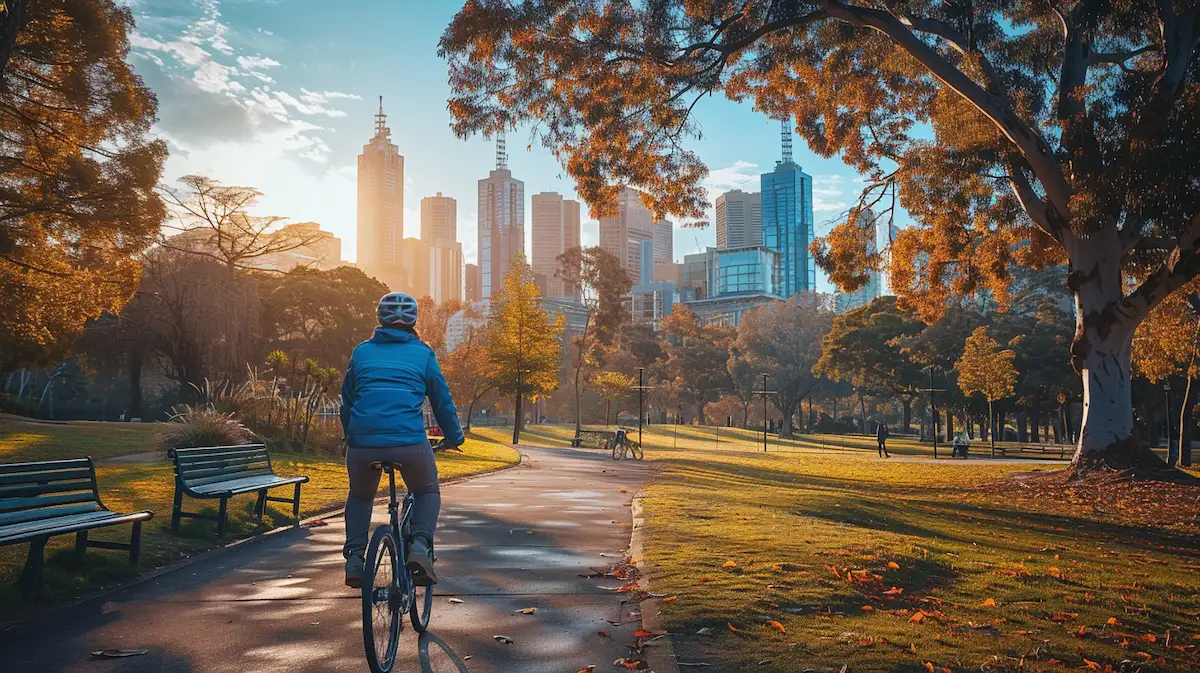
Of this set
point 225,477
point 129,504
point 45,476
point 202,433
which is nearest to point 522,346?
point 202,433

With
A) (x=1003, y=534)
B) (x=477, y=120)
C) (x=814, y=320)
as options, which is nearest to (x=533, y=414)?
(x=814, y=320)

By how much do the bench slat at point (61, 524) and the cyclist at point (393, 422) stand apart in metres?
2.59

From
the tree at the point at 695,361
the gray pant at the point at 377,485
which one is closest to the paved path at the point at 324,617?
the gray pant at the point at 377,485

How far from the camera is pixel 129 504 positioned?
433 inches

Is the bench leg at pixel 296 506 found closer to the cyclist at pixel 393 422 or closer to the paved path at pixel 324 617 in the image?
the paved path at pixel 324 617

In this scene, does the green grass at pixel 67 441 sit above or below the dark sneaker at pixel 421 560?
below

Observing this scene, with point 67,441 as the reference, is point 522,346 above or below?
above

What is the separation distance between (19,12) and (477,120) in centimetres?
957

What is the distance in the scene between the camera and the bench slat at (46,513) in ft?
19.8

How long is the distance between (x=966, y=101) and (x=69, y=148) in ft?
64.3

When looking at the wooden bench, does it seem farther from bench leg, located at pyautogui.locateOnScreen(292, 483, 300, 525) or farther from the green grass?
the green grass

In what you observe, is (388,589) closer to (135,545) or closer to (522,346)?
(135,545)

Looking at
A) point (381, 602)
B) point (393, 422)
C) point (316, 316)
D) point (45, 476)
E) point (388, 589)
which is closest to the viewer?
point (381, 602)

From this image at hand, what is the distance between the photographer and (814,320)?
77500mm
